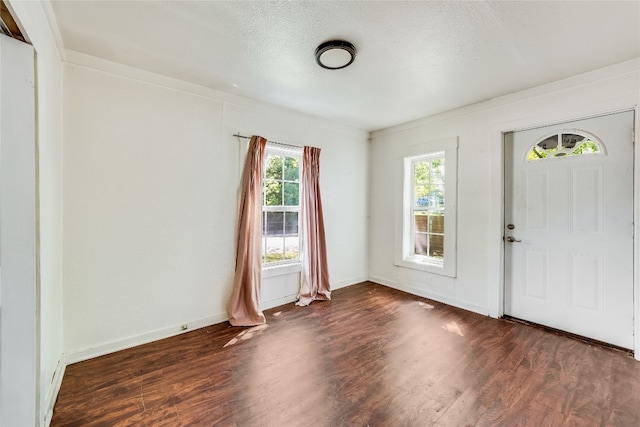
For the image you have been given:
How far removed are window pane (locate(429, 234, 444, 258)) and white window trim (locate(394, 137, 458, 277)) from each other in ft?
0.27

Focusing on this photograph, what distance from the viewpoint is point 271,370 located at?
2.05m

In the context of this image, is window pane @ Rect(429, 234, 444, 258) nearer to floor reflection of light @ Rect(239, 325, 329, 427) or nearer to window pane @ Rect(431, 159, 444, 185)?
window pane @ Rect(431, 159, 444, 185)

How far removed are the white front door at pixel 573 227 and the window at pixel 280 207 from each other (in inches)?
99.7

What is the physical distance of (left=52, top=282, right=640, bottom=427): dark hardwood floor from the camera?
1.60 m

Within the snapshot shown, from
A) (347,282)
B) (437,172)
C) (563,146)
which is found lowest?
(347,282)

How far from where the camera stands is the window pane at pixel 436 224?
3.68m

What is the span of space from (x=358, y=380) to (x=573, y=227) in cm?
254

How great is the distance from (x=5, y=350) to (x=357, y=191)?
385cm

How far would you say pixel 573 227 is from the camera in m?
2.61

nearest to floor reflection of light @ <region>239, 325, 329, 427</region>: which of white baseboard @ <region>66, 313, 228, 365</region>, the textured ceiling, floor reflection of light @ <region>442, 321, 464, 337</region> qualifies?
white baseboard @ <region>66, 313, 228, 365</region>

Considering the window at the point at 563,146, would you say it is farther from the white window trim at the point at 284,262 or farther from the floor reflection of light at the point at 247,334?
the floor reflection of light at the point at 247,334

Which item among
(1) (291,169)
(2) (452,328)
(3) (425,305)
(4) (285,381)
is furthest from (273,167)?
(2) (452,328)

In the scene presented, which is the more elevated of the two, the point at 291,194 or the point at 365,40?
the point at 365,40

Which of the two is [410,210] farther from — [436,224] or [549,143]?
[549,143]
